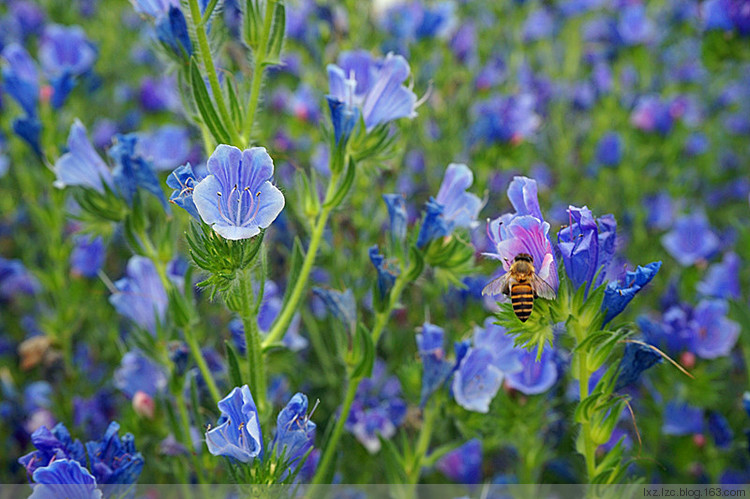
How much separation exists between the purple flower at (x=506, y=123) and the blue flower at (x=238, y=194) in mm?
2110

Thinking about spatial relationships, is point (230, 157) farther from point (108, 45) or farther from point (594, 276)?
point (108, 45)

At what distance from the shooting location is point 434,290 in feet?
10.5

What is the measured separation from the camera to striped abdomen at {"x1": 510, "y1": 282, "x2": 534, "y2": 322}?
1.61 meters

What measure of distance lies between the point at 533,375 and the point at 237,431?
46.2 inches

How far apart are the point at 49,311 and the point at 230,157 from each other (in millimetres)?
2436

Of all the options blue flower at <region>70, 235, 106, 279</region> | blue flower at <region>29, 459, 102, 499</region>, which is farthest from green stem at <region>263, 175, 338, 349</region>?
blue flower at <region>70, 235, 106, 279</region>

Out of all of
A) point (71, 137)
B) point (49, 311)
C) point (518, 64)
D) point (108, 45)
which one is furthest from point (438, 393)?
point (108, 45)

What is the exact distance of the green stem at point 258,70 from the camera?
194 cm

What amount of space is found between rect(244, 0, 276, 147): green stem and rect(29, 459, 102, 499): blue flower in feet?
3.10

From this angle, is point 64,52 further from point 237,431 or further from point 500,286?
point 500,286

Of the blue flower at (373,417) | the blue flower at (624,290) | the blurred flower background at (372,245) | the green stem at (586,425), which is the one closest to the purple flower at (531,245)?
the blurred flower background at (372,245)

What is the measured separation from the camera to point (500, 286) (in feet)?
5.72

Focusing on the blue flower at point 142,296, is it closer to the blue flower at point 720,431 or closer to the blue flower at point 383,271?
the blue flower at point 383,271

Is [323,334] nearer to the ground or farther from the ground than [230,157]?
nearer to the ground
